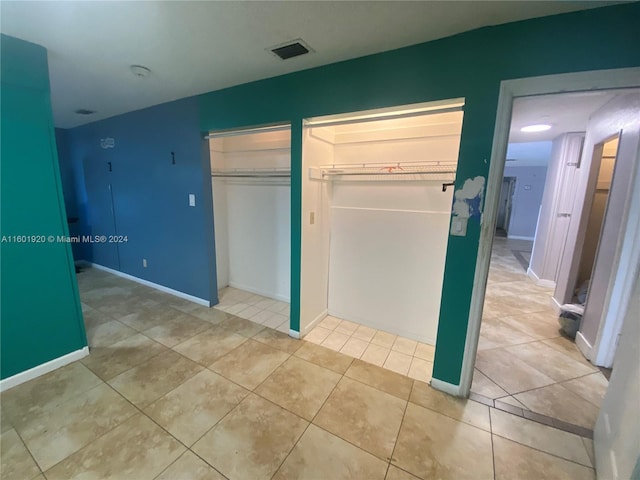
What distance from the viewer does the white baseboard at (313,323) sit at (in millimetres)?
2591

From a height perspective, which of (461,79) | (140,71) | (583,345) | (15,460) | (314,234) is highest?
(140,71)

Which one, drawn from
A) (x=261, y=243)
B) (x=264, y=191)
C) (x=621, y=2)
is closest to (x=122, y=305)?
(x=261, y=243)

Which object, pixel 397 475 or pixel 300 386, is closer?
pixel 397 475

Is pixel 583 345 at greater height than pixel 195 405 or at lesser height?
greater

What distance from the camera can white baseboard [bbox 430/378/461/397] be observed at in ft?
6.15

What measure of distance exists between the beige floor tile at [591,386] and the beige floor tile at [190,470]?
255 cm

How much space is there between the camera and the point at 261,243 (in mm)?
3451

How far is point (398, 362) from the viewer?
7.34ft

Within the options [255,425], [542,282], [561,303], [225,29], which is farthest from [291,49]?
[542,282]

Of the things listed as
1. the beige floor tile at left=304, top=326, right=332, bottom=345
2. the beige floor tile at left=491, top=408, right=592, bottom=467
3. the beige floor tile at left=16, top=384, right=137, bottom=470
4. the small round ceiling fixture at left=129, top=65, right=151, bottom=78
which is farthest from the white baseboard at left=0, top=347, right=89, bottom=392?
the beige floor tile at left=491, top=408, right=592, bottom=467

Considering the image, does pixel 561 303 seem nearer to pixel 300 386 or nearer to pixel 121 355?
pixel 300 386

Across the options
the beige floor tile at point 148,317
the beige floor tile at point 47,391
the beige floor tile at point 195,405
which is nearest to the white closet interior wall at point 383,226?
the beige floor tile at point 195,405

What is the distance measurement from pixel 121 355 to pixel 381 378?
2.25 m

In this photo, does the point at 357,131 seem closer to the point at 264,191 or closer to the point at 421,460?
the point at 264,191
